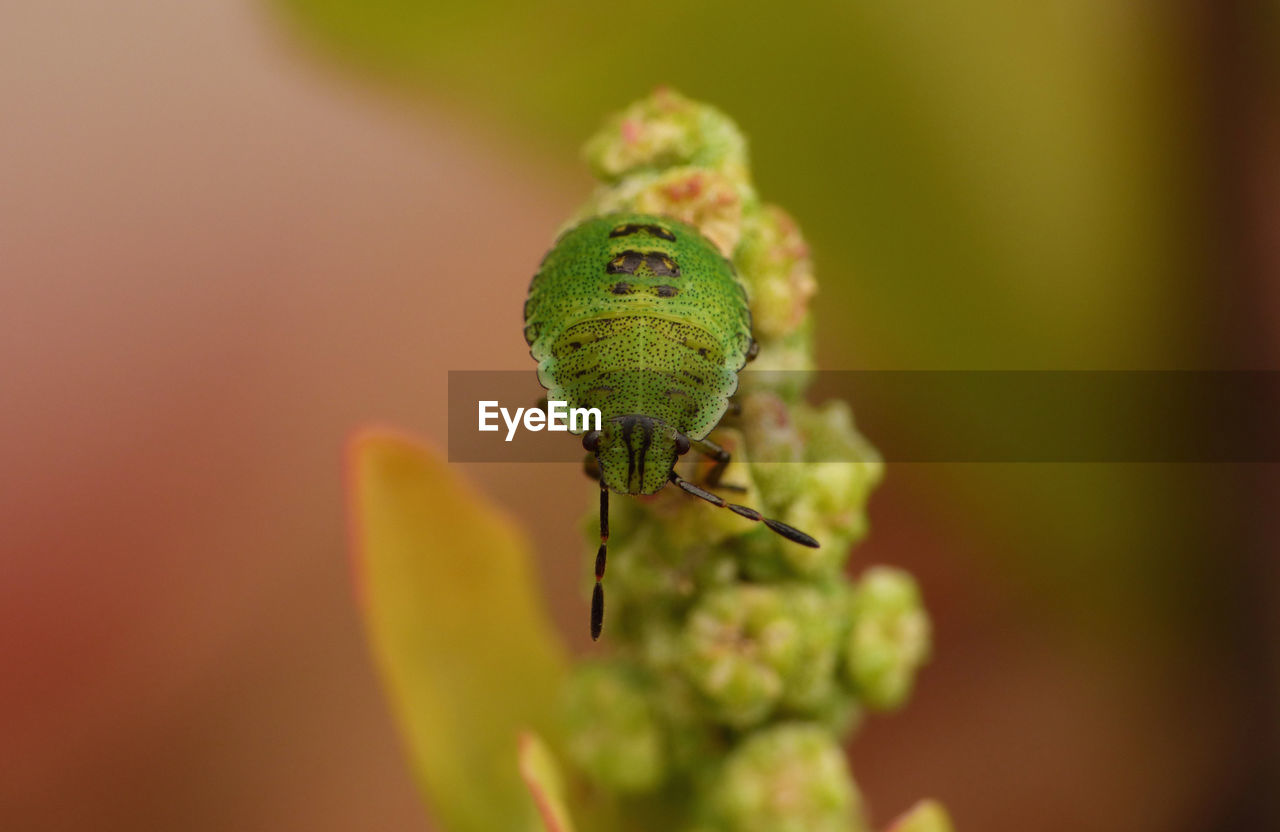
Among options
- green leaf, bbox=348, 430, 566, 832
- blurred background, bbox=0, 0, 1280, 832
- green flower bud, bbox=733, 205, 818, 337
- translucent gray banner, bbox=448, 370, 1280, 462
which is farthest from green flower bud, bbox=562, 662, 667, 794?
translucent gray banner, bbox=448, 370, 1280, 462

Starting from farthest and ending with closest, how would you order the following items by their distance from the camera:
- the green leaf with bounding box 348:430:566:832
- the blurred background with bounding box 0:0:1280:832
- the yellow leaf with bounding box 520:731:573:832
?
the blurred background with bounding box 0:0:1280:832
the green leaf with bounding box 348:430:566:832
the yellow leaf with bounding box 520:731:573:832

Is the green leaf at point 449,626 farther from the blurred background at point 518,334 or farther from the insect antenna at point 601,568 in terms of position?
the blurred background at point 518,334

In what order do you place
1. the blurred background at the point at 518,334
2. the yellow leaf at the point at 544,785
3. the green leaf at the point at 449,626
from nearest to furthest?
the yellow leaf at the point at 544,785, the green leaf at the point at 449,626, the blurred background at the point at 518,334

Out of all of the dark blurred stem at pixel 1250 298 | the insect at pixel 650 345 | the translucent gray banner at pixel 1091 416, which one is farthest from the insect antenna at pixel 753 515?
the dark blurred stem at pixel 1250 298

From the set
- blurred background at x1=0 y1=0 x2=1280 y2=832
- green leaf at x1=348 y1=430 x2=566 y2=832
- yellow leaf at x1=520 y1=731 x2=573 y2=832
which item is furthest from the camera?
blurred background at x1=0 y1=0 x2=1280 y2=832

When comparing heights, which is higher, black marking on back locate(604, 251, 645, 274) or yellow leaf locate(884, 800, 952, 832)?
black marking on back locate(604, 251, 645, 274)

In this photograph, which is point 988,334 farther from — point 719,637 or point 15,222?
point 15,222

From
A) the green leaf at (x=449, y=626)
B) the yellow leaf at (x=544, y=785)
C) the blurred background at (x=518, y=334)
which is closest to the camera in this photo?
the yellow leaf at (x=544, y=785)

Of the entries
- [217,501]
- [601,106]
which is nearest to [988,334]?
[601,106]

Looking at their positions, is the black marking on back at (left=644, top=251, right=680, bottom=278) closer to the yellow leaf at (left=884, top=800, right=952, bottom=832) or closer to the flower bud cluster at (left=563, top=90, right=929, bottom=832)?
the flower bud cluster at (left=563, top=90, right=929, bottom=832)

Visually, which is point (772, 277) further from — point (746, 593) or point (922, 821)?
point (922, 821)
